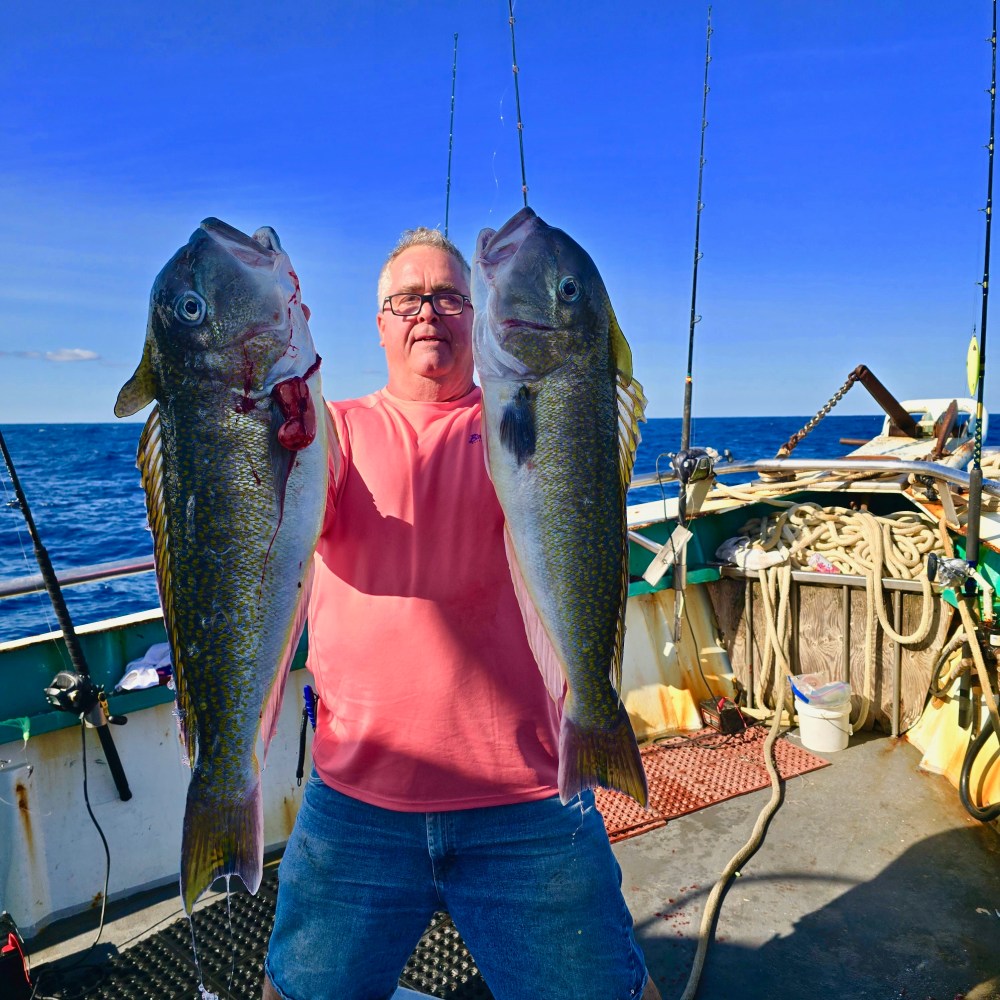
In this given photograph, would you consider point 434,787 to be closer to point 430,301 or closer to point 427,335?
point 427,335

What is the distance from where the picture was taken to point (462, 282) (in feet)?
8.55

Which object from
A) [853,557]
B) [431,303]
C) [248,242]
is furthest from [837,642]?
[248,242]

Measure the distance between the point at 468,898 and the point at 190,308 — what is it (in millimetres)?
1707

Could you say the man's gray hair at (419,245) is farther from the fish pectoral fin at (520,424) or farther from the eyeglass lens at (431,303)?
the fish pectoral fin at (520,424)

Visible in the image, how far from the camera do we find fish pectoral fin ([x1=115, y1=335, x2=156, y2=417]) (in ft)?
5.86

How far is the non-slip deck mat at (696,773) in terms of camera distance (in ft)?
15.8

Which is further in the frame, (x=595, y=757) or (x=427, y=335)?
(x=427, y=335)

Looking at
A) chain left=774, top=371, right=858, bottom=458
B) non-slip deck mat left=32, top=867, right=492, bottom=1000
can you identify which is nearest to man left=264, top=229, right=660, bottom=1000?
non-slip deck mat left=32, top=867, right=492, bottom=1000

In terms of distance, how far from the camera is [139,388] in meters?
1.79

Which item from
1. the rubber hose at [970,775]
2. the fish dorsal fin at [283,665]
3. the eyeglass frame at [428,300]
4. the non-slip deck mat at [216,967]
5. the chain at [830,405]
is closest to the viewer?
the fish dorsal fin at [283,665]

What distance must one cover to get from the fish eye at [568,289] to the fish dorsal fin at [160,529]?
922 mm

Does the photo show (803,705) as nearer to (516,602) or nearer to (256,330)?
(516,602)

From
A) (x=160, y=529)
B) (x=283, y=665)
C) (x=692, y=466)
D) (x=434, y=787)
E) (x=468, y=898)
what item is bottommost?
(x=468, y=898)

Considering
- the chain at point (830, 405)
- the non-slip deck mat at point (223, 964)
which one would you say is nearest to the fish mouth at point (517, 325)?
the non-slip deck mat at point (223, 964)
